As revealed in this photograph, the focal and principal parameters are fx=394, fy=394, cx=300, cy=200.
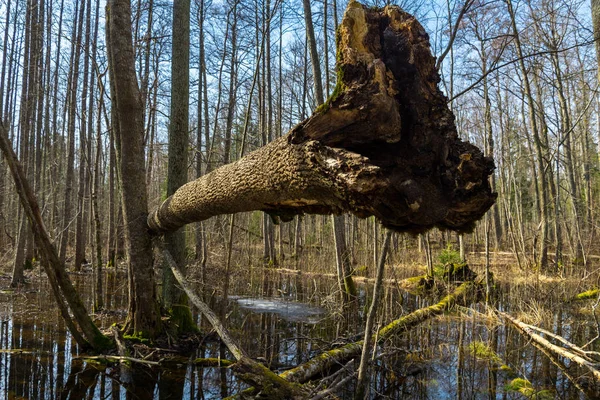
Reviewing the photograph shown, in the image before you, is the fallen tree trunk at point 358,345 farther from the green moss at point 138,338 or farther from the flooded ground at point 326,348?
the green moss at point 138,338

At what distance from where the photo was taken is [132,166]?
180 inches

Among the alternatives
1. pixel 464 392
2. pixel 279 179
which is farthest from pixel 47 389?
pixel 464 392

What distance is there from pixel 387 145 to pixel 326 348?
11.9 feet

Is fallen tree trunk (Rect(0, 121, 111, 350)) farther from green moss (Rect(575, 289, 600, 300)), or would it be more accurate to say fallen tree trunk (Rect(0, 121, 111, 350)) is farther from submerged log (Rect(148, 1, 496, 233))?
green moss (Rect(575, 289, 600, 300))

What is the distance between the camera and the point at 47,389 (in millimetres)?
3859

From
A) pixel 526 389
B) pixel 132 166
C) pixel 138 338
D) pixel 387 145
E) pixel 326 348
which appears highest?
pixel 132 166

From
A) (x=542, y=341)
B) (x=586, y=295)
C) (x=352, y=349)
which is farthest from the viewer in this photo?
(x=586, y=295)

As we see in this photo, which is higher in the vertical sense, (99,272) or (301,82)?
(301,82)

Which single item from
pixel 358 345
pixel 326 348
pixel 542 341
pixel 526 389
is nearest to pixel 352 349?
pixel 358 345

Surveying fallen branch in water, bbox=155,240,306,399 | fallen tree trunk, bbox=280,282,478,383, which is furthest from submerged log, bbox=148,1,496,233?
fallen tree trunk, bbox=280,282,478,383

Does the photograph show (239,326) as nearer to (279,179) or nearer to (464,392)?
(464,392)

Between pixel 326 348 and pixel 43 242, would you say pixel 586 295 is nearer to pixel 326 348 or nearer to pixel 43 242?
pixel 326 348

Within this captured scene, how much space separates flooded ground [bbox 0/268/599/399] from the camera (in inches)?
157

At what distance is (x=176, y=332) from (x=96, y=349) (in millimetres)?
907
